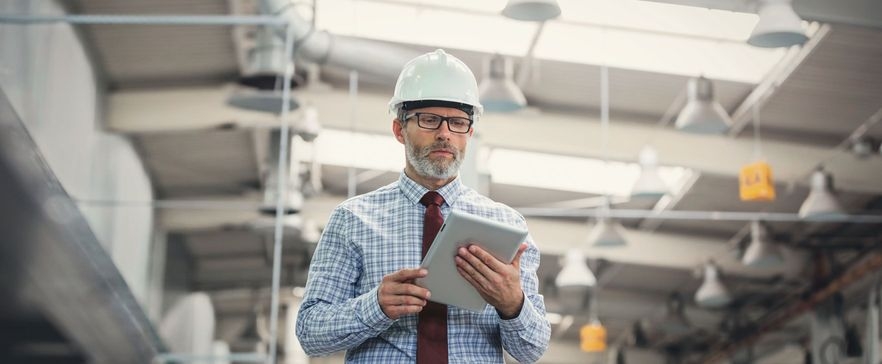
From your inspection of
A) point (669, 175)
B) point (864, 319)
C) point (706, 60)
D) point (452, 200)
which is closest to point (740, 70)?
point (706, 60)

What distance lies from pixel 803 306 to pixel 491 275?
13.9 meters

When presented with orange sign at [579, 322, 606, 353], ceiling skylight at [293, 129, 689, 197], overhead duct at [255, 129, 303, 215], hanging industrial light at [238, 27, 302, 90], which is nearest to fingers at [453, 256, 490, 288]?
hanging industrial light at [238, 27, 302, 90]

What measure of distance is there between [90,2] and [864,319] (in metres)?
11.1

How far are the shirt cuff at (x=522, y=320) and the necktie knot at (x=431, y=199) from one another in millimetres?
293

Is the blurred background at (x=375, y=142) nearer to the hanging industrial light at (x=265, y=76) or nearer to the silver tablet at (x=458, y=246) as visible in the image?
the hanging industrial light at (x=265, y=76)

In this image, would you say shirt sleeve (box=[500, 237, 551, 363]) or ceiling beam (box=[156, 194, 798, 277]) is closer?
shirt sleeve (box=[500, 237, 551, 363])

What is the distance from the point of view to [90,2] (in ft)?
30.1

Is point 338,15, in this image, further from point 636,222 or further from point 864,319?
point 864,319

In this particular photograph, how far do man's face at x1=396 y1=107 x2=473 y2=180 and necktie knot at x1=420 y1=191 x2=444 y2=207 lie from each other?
46 millimetres

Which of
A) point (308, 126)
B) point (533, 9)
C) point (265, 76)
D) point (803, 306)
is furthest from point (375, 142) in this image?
point (533, 9)

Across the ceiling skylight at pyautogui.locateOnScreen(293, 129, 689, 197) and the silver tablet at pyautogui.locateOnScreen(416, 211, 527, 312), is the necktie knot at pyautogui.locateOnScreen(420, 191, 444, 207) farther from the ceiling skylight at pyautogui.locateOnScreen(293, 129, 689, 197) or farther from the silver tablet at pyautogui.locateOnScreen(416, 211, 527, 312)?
the ceiling skylight at pyautogui.locateOnScreen(293, 129, 689, 197)

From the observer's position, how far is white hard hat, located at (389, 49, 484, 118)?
9.01 ft

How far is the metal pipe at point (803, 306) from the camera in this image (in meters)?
13.7

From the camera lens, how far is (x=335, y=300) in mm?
2703
